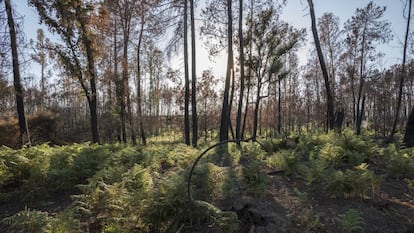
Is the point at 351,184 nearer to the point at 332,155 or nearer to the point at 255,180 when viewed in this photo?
the point at 255,180

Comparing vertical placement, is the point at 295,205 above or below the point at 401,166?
below

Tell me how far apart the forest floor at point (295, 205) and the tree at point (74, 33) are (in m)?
7.41

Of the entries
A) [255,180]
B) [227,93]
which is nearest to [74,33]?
[227,93]

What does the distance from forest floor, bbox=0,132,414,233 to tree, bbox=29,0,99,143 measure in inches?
292

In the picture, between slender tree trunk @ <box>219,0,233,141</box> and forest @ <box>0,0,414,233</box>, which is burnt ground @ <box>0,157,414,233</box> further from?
slender tree trunk @ <box>219,0,233,141</box>

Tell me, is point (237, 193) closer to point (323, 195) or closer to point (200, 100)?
point (323, 195)

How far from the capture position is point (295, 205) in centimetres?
363

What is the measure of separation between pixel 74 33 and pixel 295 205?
11408mm

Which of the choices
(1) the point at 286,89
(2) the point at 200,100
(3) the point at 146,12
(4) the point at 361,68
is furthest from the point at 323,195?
(1) the point at 286,89

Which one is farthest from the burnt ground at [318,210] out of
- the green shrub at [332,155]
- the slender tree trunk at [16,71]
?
the slender tree trunk at [16,71]

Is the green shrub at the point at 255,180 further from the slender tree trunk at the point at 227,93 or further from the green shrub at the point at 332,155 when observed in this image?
the slender tree trunk at the point at 227,93

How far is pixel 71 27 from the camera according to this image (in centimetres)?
1108

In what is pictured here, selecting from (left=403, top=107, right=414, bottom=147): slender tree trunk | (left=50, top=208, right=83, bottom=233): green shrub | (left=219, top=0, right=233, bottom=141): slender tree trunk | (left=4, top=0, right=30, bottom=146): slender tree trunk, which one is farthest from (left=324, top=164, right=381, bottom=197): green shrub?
(left=4, top=0, right=30, bottom=146): slender tree trunk

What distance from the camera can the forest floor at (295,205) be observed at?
9.52 feet
